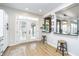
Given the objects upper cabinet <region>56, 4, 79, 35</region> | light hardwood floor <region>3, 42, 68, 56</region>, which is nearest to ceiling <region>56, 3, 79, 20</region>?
upper cabinet <region>56, 4, 79, 35</region>

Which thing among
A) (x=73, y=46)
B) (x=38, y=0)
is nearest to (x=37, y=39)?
(x=73, y=46)

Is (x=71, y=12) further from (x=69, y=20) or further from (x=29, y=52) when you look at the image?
(x=29, y=52)

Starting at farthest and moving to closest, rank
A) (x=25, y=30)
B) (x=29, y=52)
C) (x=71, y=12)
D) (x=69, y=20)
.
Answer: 1. (x=25, y=30)
2. (x=29, y=52)
3. (x=69, y=20)
4. (x=71, y=12)

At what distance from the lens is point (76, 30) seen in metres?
3.67

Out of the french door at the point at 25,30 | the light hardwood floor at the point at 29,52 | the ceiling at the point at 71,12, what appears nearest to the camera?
the ceiling at the point at 71,12

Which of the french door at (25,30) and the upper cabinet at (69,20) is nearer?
the upper cabinet at (69,20)

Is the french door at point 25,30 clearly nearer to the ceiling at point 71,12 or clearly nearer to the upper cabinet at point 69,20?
the upper cabinet at point 69,20

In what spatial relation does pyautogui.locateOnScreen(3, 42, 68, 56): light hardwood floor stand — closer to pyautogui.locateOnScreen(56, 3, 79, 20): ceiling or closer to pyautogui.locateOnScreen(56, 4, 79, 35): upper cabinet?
pyautogui.locateOnScreen(56, 4, 79, 35): upper cabinet

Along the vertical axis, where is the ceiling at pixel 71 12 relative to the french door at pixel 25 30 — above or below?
above

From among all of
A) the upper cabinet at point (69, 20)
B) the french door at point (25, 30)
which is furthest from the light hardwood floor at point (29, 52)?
the french door at point (25, 30)

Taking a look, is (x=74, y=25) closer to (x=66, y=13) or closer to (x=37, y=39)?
(x=66, y=13)

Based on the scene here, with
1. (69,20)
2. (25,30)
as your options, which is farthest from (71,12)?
(25,30)

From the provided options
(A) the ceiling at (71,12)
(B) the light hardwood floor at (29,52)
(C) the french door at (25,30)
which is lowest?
(B) the light hardwood floor at (29,52)

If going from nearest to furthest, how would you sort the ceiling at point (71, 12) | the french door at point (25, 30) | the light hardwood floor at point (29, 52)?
the ceiling at point (71, 12) → the light hardwood floor at point (29, 52) → the french door at point (25, 30)
